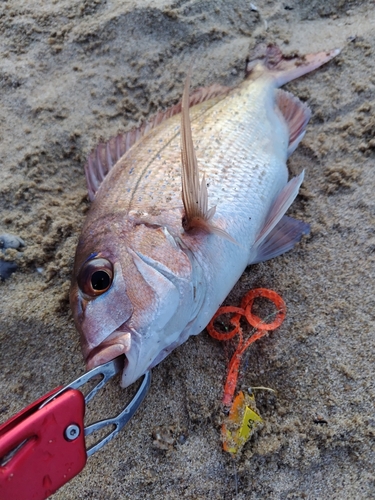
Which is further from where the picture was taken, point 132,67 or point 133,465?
point 132,67

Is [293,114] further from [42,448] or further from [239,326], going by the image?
[42,448]

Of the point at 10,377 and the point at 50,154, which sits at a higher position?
the point at 50,154

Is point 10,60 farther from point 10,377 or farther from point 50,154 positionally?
point 10,377

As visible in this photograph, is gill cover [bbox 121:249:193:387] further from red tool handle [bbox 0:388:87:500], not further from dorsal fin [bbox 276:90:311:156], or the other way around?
dorsal fin [bbox 276:90:311:156]

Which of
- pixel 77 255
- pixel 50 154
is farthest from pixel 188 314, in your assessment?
pixel 50 154

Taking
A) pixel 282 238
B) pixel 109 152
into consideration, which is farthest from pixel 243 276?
pixel 109 152

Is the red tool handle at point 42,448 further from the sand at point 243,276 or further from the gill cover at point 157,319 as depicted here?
the sand at point 243,276
